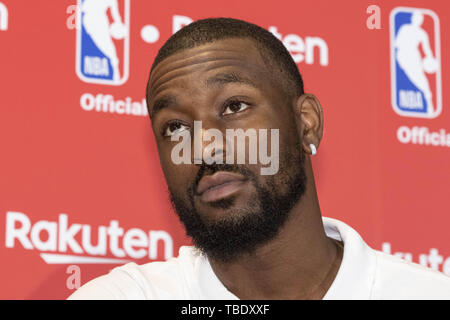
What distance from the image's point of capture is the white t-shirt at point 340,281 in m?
1.94

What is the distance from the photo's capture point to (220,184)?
6.15 feet

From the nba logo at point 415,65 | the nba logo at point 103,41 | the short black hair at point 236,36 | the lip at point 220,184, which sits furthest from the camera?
the nba logo at point 415,65

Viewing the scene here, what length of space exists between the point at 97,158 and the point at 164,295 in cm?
71

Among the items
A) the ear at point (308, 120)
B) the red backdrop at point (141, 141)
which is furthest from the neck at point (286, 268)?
the red backdrop at point (141, 141)

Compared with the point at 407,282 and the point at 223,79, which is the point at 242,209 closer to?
the point at 223,79

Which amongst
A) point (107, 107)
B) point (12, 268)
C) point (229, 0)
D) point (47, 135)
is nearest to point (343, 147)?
point (229, 0)

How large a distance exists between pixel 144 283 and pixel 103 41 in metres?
1.00

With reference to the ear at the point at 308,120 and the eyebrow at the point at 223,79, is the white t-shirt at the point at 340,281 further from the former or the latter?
the eyebrow at the point at 223,79

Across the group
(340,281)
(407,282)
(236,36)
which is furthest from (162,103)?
(407,282)

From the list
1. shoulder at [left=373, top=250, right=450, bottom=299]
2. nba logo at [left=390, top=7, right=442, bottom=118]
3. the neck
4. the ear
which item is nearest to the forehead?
the ear

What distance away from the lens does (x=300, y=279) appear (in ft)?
6.51

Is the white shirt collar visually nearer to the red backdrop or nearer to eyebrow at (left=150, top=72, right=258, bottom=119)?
eyebrow at (left=150, top=72, right=258, bottom=119)

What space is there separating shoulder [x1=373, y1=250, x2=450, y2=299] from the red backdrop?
0.77 m
